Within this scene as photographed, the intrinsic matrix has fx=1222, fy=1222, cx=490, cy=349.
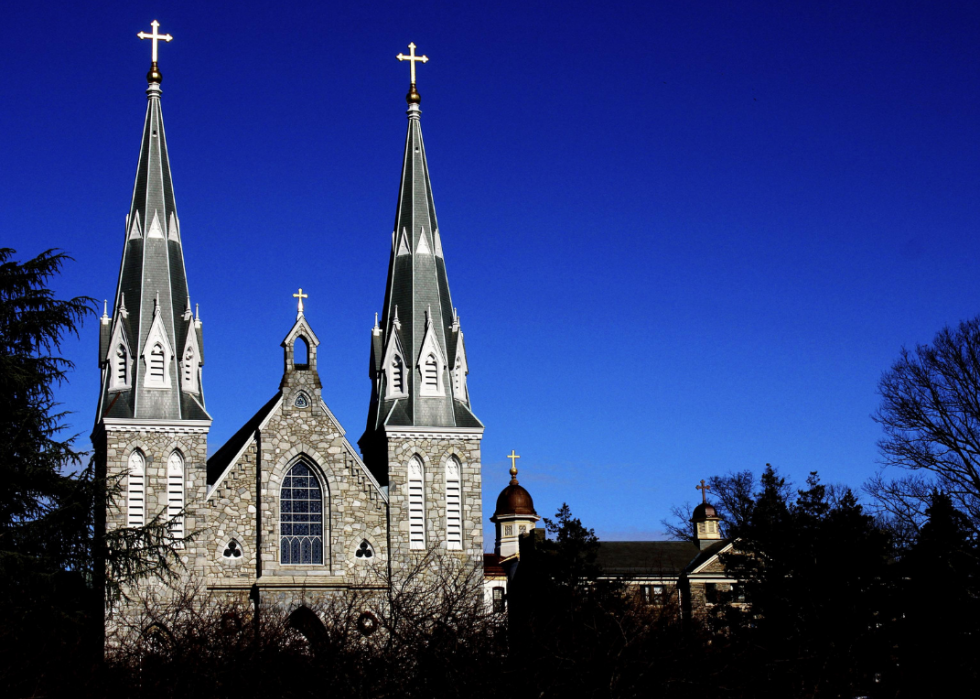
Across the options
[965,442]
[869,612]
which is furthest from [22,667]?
[965,442]

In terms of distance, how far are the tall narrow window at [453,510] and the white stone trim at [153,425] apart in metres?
7.18

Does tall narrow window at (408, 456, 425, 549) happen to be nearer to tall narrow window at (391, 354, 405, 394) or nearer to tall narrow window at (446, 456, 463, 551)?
tall narrow window at (446, 456, 463, 551)

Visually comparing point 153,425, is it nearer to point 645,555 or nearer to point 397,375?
point 397,375

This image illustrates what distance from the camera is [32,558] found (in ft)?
76.6

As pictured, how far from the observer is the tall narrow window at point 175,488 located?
111ft

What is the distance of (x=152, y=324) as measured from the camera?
35469 mm

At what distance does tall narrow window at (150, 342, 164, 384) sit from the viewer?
35.2 meters

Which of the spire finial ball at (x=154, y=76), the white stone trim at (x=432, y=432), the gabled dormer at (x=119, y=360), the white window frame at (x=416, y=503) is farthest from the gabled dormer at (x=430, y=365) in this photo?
the spire finial ball at (x=154, y=76)

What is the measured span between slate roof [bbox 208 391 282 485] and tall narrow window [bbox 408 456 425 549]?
458 cm

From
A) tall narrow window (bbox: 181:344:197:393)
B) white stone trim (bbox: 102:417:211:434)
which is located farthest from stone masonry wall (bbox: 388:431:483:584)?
tall narrow window (bbox: 181:344:197:393)

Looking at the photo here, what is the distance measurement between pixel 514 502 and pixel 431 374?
119 feet

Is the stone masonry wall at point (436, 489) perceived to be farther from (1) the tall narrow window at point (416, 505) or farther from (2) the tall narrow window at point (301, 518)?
(2) the tall narrow window at point (301, 518)

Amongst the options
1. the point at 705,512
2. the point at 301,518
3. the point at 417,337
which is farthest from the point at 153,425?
the point at 705,512

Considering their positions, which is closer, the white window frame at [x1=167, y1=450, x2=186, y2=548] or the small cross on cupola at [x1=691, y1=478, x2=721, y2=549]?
the white window frame at [x1=167, y1=450, x2=186, y2=548]
